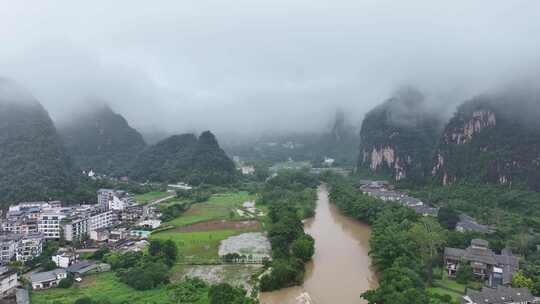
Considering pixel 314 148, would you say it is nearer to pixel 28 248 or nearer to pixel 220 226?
pixel 220 226

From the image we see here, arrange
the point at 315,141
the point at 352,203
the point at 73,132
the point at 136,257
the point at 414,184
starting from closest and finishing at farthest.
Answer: the point at 136,257 < the point at 352,203 < the point at 414,184 < the point at 73,132 < the point at 315,141

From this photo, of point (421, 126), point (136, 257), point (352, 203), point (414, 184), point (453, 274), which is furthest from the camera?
point (421, 126)

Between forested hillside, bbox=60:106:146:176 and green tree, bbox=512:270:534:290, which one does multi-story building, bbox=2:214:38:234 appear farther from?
forested hillside, bbox=60:106:146:176

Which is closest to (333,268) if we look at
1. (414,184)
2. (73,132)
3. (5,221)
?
(5,221)

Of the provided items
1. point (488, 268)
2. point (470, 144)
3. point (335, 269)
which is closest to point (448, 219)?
point (488, 268)

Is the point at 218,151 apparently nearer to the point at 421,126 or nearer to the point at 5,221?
the point at 421,126

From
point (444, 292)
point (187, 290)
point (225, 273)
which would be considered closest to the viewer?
point (444, 292)
